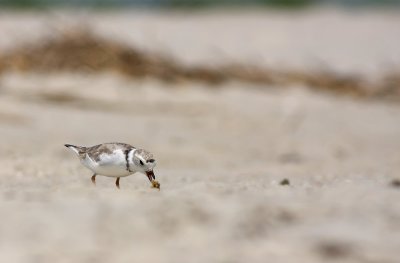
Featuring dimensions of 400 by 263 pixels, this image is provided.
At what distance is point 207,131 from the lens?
13.0 metres

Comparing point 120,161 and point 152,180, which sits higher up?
point 120,161

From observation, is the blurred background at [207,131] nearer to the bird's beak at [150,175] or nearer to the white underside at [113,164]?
the bird's beak at [150,175]

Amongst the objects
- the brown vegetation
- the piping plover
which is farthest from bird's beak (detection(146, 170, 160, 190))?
the brown vegetation

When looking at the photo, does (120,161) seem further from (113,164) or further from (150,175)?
(150,175)

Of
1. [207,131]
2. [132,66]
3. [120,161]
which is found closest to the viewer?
[120,161]

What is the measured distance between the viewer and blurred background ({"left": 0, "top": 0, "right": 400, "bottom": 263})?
15.9 feet

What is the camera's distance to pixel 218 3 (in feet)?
103

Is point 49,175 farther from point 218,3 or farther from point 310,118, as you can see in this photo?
point 218,3

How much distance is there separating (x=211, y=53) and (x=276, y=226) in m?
14.6

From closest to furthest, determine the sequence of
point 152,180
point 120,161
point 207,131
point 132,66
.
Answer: point 120,161 → point 152,180 → point 207,131 → point 132,66

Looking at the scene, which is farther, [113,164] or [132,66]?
[132,66]

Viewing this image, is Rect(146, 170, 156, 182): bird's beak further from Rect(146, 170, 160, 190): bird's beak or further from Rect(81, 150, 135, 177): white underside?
Rect(81, 150, 135, 177): white underside

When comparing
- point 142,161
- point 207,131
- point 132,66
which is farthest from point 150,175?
point 132,66

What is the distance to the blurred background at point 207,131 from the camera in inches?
191
